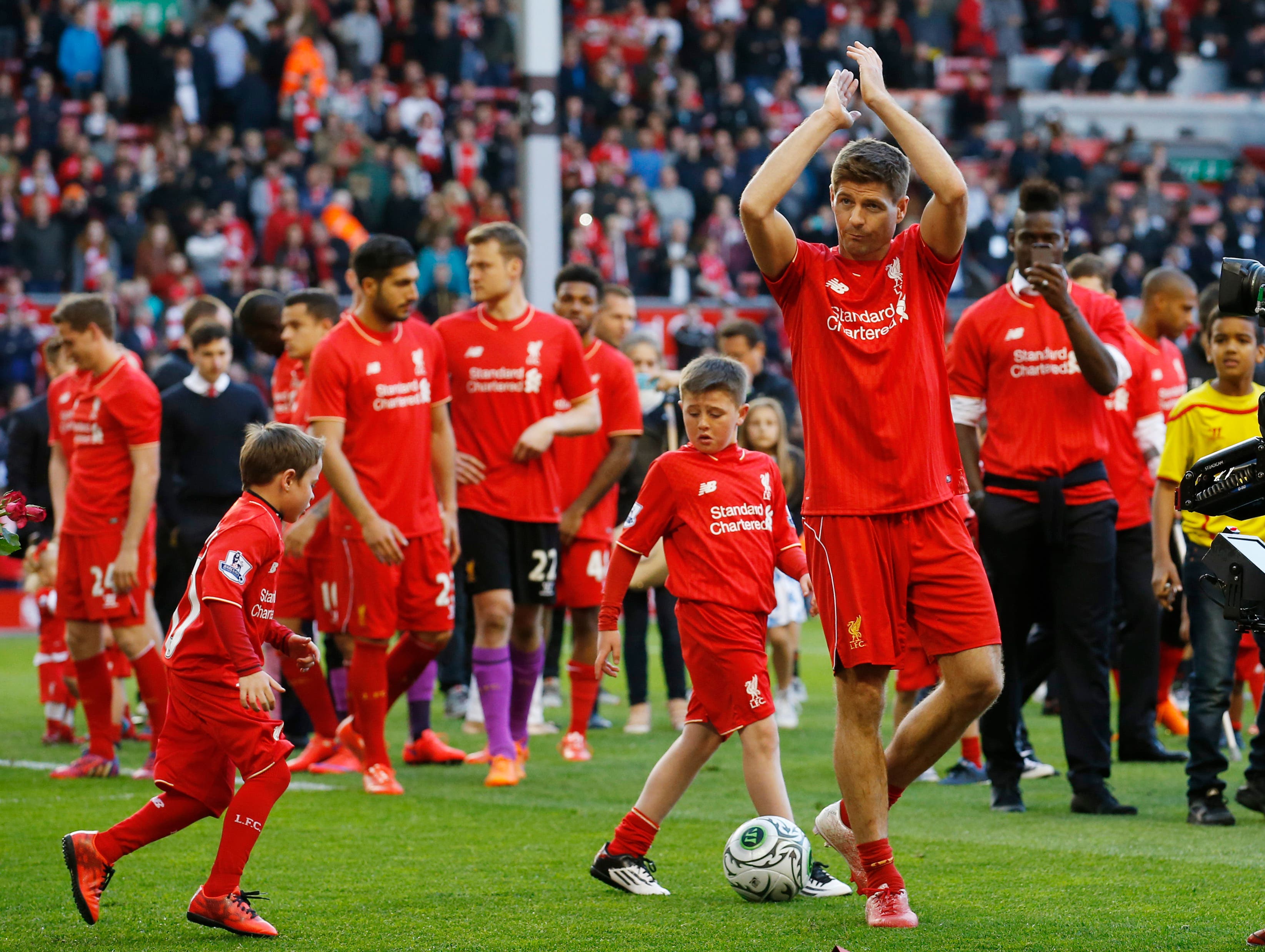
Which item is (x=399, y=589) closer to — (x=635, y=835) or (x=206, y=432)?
(x=206, y=432)

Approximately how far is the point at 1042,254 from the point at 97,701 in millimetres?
5215

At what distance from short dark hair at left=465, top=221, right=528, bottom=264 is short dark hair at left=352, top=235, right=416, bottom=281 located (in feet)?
1.42

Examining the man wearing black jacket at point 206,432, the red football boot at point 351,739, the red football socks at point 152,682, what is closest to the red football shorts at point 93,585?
the red football socks at point 152,682

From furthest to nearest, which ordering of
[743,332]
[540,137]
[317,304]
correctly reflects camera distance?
[540,137] → [743,332] → [317,304]

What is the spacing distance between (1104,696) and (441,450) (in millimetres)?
3248

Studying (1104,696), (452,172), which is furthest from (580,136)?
(1104,696)

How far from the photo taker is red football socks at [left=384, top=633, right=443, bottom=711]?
26.9ft

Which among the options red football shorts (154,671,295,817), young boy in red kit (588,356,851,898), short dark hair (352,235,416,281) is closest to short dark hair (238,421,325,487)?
red football shorts (154,671,295,817)

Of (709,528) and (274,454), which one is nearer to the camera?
(274,454)

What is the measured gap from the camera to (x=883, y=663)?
5.16 metres

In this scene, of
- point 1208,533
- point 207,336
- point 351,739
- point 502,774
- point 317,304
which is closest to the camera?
point 1208,533

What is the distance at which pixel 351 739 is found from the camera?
8672 mm

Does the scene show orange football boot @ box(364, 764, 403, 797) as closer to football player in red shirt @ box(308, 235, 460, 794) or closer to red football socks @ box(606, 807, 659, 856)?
football player in red shirt @ box(308, 235, 460, 794)

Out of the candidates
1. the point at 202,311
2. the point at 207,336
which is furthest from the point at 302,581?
the point at 202,311
